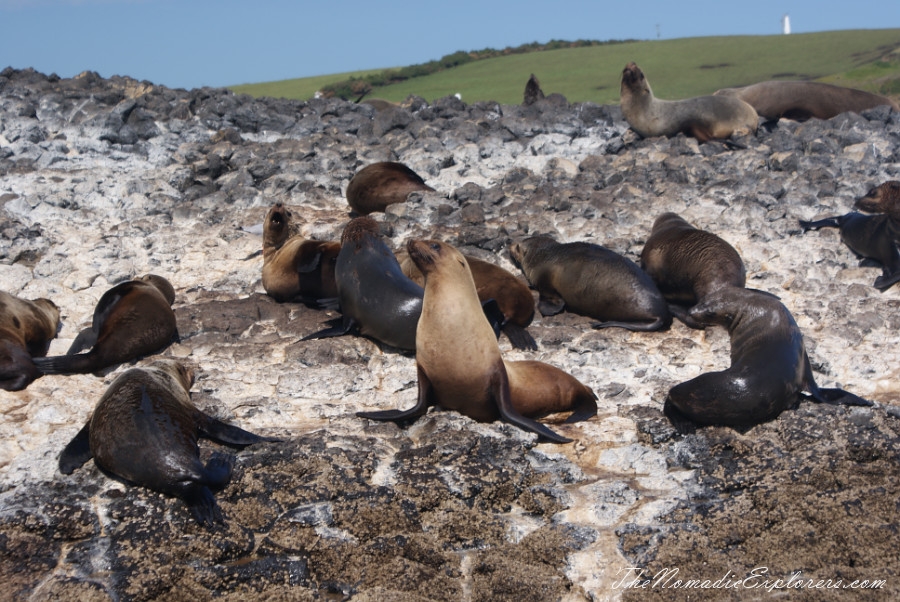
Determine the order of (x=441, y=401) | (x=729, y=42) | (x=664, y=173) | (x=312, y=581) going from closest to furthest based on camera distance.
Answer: (x=312, y=581) < (x=441, y=401) < (x=664, y=173) < (x=729, y=42)

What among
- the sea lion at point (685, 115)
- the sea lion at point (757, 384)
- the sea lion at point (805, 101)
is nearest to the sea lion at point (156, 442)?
the sea lion at point (757, 384)

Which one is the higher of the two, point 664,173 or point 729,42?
point 729,42

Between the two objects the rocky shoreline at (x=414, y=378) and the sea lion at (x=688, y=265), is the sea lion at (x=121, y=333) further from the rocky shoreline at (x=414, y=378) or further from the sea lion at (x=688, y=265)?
the sea lion at (x=688, y=265)

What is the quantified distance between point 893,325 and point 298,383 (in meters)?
4.29

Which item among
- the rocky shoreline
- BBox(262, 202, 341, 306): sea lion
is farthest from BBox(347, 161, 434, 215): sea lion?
BBox(262, 202, 341, 306): sea lion

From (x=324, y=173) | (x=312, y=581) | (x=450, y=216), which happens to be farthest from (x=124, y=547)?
(x=324, y=173)

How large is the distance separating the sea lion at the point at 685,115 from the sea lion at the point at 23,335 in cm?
736

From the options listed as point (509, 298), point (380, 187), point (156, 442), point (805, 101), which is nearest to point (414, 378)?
point (509, 298)

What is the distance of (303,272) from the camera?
23.5 ft

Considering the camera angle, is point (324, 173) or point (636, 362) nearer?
point (636, 362)

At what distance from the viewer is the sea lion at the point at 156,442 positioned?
4098 millimetres

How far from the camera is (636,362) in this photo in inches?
238

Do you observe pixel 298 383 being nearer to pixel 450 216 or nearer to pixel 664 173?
pixel 450 216

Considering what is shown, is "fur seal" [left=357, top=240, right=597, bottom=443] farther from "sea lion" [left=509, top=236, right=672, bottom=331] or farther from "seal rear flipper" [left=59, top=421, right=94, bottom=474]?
"seal rear flipper" [left=59, top=421, right=94, bottom=474]
